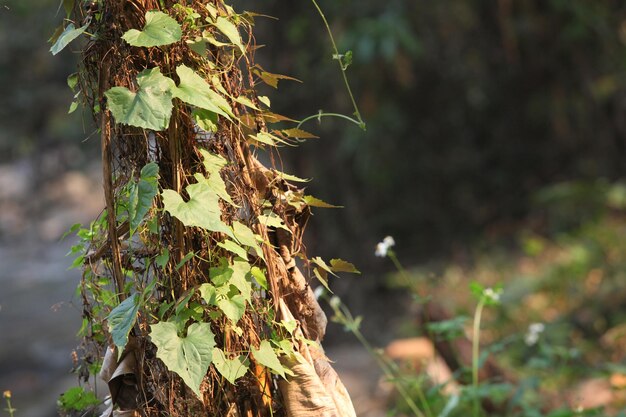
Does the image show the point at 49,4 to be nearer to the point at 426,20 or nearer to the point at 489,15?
the point at 426,20

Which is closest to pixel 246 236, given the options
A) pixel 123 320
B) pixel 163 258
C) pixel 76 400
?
pixel 163 258

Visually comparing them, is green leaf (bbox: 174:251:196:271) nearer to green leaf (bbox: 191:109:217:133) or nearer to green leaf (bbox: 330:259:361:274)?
green leaf (bbox: 191:109:217:133)

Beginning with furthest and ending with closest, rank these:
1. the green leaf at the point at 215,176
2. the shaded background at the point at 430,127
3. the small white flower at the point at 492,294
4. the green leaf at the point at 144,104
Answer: the shaded background at the point at 430,127
the small white flower at the point at 492,294
the green leaf at the point at 215,176
the green leaf at the point at 144,104

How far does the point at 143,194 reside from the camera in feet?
4.49

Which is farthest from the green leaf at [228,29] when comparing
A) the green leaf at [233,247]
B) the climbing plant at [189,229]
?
the green leaf at [233,247]

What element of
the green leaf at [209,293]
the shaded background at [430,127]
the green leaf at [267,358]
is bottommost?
the green leaf at [267,358]

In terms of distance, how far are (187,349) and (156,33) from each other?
0.51 m

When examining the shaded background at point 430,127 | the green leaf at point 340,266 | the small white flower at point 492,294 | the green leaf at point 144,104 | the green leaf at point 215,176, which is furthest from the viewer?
the shaded background at point 430,127

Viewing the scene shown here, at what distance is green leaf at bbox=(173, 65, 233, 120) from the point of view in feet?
4.53

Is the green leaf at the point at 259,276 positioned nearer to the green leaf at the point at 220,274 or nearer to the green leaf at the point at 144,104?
the green leaf at the point at 220,274

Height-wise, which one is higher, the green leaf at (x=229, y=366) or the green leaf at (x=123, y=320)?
the green leaf at (x=123, y=320)

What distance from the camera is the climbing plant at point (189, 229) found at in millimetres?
1379

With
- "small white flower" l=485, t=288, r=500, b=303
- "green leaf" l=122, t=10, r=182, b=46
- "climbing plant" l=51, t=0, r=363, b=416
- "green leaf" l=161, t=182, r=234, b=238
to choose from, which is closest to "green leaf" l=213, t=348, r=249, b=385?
"climbing plant" l=51, t=0, r=363, b=416

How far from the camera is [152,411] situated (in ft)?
4.92
